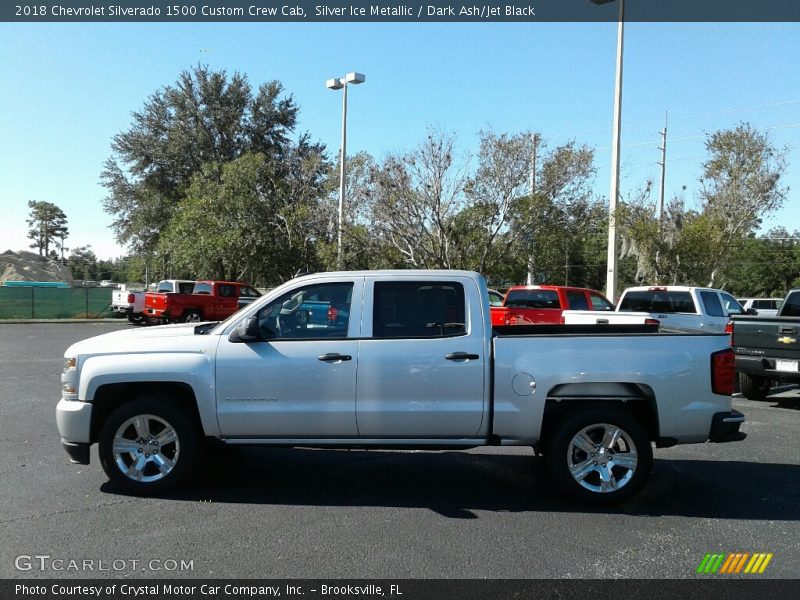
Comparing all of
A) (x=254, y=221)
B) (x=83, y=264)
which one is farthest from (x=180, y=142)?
(x=83, y=264)

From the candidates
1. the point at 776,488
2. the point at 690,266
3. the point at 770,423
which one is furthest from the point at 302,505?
the point at 690,266

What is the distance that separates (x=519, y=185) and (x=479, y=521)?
1787cm

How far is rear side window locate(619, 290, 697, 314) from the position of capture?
14109 millimetres

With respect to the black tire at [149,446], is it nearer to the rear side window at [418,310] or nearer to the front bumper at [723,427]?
the rear side window at [418,310]

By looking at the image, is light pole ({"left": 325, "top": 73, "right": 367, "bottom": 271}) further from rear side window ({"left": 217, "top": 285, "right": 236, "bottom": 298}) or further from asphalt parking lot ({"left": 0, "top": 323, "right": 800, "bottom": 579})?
asphalt parking lot ({"left": 0, "top": 323, "right": 800, "bottom": 579})

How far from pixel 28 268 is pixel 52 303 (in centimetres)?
6067

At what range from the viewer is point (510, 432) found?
5.57 m

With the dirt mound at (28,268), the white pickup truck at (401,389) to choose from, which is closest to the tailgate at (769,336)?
the white pickup truck at (401,389)

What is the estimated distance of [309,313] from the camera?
5.81 meters

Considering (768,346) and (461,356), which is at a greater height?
(461,356)

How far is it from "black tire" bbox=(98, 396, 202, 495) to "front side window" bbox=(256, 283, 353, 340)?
1040 millimetres

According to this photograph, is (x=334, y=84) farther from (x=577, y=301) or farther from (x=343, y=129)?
(x=577, y=301)

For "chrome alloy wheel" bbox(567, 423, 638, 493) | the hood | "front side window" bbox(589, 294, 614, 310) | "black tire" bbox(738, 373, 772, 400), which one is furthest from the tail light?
"front side window" bbox(589, 294, 614, 310)

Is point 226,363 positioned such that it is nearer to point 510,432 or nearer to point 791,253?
point 510,432
